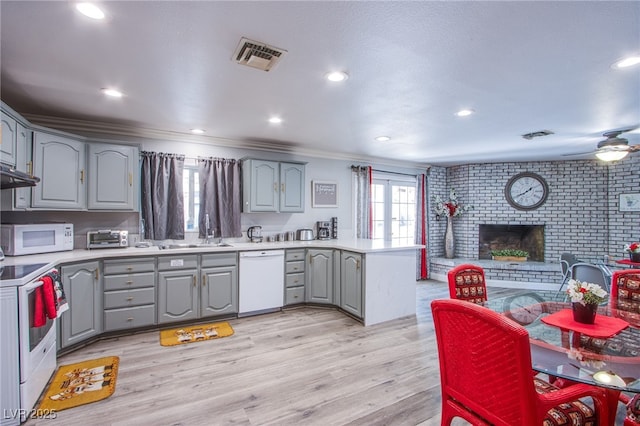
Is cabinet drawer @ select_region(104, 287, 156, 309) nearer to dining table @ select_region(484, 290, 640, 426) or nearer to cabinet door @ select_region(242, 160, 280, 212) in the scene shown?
cabinet door @ select_region(242, 160, 280, 212)

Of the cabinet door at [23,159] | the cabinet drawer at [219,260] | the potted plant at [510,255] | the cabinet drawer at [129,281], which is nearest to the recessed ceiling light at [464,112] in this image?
the cabinet drawer at [219,260]

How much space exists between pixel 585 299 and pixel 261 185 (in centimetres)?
356

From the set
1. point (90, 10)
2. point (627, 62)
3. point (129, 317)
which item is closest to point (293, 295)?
point (129, 317)

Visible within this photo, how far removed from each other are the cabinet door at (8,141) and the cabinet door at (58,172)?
300 millimetres

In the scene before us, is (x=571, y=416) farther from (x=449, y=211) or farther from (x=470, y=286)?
(x=449, y=211)

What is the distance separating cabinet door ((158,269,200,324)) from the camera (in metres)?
3.45

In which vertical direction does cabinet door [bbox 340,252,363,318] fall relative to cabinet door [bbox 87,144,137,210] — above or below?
below

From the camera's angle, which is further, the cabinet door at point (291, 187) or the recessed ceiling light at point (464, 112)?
the cabinet door at point (291, 187)

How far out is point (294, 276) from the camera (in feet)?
13.9

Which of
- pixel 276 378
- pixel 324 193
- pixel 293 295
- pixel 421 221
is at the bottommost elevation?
pixel 276 378

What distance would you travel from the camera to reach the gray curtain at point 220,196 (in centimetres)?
420

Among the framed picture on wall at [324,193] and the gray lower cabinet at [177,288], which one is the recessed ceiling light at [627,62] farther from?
the gray lower cabinet at [177,288]

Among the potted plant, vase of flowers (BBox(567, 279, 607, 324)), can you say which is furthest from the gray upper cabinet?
the potted plant

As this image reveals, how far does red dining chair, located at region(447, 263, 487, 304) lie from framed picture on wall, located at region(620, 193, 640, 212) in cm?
468
